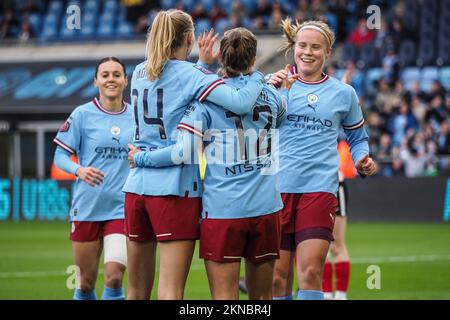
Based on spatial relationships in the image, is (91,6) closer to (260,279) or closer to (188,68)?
(188,68)

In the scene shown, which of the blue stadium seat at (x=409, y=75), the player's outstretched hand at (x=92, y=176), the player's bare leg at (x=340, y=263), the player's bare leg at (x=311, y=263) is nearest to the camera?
the player's bare leg at (x=311, y=263)

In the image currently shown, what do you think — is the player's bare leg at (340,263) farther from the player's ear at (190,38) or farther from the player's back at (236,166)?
the player's ear at (190,38)

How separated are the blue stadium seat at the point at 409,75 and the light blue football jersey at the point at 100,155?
683 inches

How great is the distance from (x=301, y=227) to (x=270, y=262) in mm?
1141

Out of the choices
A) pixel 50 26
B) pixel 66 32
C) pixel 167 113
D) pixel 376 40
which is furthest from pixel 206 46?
pixel 50 26

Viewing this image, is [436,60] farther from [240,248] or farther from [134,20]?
[240,248]

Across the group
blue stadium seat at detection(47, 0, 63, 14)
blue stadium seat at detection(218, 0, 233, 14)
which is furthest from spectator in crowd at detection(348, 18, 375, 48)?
blue stadium seat at detection(47, 0, 63, 14)

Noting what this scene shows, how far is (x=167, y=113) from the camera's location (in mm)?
6930

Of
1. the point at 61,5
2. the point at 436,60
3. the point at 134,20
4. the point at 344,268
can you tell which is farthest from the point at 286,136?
the point at 61,5

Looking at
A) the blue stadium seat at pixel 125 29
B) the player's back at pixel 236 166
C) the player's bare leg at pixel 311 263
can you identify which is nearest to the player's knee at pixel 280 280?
the player's bare leg at pixel 311 263

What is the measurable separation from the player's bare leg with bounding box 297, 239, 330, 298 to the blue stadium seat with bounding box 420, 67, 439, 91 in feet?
59.6

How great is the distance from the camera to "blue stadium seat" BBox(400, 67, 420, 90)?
25625 millimetres

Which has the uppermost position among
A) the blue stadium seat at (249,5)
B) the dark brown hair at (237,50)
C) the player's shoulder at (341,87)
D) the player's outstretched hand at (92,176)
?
the blue stadium seat at (249,5)

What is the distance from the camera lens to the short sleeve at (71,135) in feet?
29.6
